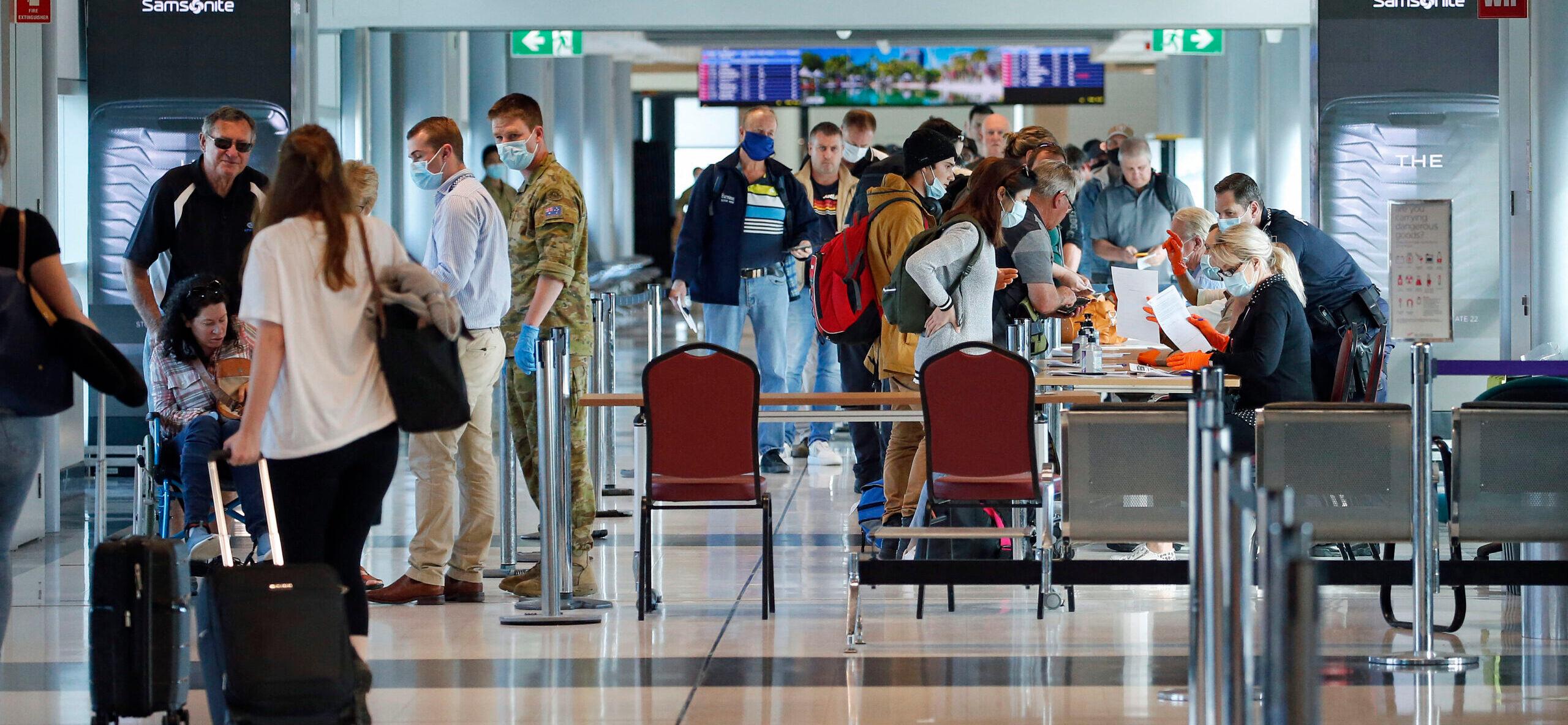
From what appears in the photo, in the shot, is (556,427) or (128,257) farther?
(128,257)

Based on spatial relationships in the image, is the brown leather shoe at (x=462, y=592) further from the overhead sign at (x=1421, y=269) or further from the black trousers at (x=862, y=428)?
the overhead sign at (x=1421, y=269)

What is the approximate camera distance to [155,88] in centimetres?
722

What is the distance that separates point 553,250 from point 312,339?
2063 millimetres

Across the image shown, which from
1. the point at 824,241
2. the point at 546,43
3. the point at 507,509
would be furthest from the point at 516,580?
the point at 546,43

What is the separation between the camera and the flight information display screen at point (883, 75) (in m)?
16.2

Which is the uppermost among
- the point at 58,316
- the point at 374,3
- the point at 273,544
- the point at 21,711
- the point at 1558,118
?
the point at 374,3

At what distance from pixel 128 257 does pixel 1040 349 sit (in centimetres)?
329

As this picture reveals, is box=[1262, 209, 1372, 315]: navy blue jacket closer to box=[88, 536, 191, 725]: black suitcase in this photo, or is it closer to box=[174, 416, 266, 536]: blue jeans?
box=[174, 416, 266, 536]: blue jeans

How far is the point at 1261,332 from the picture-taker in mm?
5852

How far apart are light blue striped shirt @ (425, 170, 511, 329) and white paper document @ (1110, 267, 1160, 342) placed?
294cm

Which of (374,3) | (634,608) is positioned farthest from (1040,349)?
(374,3)

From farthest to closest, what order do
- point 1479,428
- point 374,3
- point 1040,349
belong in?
1. point 374,3
2. point 1040,349
3. point 1479,428

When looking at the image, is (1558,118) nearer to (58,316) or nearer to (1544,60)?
(1544,60)

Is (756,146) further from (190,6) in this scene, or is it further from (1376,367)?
(1376,367)
